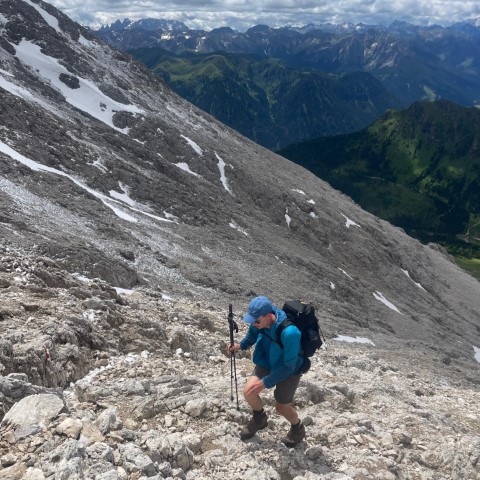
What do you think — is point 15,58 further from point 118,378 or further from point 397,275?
point 118,378

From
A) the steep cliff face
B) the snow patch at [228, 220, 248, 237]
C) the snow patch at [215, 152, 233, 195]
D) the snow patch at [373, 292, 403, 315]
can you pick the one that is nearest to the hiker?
the steep cliff face

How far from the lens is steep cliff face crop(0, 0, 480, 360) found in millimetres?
42719

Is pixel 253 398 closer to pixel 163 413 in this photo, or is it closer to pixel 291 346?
pixel 291 346

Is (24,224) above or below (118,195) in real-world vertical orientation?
above

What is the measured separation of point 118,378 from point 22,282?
335 inches

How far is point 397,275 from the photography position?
3578 inches

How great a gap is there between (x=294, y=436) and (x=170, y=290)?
1057 inches

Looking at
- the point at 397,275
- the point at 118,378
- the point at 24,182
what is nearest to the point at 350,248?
the point at 397,275

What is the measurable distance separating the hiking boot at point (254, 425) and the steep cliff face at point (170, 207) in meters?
21.7

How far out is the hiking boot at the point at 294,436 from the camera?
11.0 m

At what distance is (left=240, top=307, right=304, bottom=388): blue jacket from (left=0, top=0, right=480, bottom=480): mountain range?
6.11 feet

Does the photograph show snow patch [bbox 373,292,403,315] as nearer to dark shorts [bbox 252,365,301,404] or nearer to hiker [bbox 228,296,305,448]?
hiker [bbox 228,296,305,448]

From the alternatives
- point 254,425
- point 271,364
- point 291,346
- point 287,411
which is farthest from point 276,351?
point 254,425

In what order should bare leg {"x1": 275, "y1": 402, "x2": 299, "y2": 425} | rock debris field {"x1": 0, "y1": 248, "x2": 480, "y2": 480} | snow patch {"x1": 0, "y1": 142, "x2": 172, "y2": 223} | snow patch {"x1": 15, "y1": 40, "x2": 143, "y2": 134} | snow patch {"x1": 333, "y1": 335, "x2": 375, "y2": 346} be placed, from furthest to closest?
1. snow patch {"x1": 15, "y1": 40, "x2": 143, "y2": 134}
2. snow patch {"x1": 0, "y1": 142, "x2": 172, "y2": 223}
3. snow patch {"x1": 333, "y1": 335, "x2": 375, "y2": 346}
4. bare leg {"x1": 275, "y1": 402, "x2": 299, "y2": 425}
5. rock debris field {"x1": 0, "y1": 248, "x2": 480, "y2": 480}
